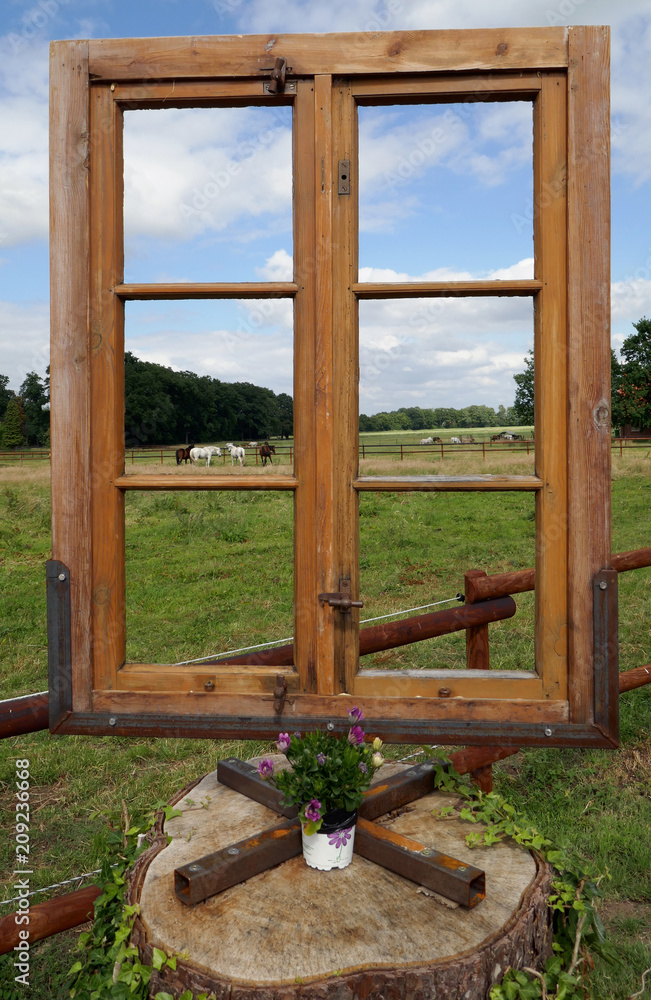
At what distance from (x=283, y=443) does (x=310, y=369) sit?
0.72 m

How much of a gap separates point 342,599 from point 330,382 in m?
0.45

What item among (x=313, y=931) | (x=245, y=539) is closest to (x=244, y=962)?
(x=313, y=931)

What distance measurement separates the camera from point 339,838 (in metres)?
1.45

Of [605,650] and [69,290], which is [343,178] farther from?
[605,650]

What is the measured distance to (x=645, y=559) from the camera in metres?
3.21

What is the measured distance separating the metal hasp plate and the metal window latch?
462mm

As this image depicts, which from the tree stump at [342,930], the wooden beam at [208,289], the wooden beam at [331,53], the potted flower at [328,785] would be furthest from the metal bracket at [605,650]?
the wooden beam at [331,53]

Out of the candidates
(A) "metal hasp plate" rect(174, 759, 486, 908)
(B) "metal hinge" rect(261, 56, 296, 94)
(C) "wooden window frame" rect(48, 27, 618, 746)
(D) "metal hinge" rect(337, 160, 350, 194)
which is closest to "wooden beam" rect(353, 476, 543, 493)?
(C) "wooden window frame" rect(48, 27, 618, 746)

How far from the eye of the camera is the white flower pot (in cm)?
144

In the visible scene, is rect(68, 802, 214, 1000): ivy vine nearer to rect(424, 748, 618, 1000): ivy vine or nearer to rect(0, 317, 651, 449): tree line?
rect(424, 748, 618, 1000): ivy vine

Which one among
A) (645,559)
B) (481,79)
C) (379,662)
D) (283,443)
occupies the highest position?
(481,79)

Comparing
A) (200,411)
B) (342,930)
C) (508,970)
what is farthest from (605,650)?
(200,411)

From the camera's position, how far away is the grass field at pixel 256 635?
274cm

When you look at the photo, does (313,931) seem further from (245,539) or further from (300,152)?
(245,539)
